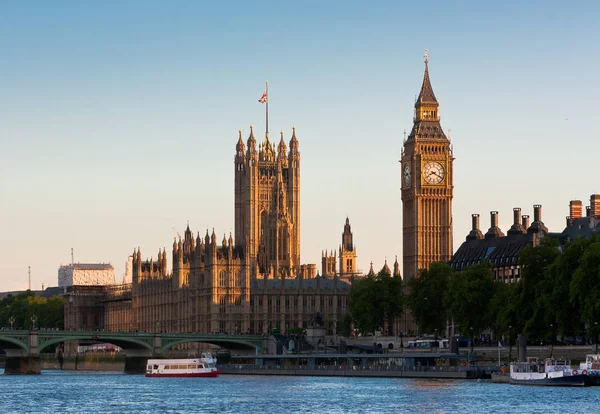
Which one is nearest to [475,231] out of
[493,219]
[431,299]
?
[493,219]

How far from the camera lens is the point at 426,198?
19075 centimetres

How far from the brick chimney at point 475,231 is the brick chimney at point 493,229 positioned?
2.05 metres

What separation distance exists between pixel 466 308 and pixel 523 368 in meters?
26.7

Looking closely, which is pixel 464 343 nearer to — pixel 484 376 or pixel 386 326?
pixel 484 376

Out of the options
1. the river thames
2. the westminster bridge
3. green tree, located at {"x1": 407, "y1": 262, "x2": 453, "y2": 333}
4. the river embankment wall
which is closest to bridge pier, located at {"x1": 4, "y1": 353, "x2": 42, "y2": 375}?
the westminster bridge

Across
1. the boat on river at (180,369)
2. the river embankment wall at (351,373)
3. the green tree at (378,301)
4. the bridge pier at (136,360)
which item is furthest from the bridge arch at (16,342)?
the green tree at (378,301)

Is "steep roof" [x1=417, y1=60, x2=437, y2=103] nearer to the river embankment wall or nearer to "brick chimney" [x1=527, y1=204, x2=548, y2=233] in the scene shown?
"brick chimney" [x1=527, y1=204, x2=548, y2=233]

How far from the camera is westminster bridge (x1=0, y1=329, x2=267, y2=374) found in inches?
6373

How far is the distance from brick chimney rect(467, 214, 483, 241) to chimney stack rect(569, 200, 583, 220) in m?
15.2

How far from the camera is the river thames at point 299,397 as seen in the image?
3873 inches

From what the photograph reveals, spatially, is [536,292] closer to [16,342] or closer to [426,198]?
[16,342]

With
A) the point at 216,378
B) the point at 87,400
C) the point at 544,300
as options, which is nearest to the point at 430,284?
the point at 216,378

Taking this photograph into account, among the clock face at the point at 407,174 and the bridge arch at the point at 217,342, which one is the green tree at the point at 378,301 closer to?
the bridge arch at the point at 217,342

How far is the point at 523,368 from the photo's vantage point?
119 m
